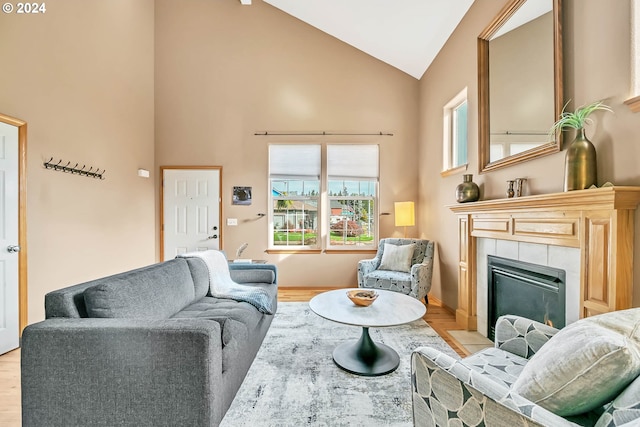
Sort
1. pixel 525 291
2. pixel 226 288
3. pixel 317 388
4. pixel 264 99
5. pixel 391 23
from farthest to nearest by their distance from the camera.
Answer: pixel 264 99
pixel 391 23
pixel 226 288
pixel 525 291
pixel 317 388

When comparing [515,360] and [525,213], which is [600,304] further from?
[525,213]

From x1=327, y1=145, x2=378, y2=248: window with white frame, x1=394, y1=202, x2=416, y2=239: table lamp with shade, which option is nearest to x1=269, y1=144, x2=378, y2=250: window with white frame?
x1=327, y1=145, x2=378, y2=248: window with white frame

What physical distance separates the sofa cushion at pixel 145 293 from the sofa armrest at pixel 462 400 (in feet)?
5.02

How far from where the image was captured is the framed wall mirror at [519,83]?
198 cm

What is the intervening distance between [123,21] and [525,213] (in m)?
5.33

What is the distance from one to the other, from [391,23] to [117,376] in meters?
4.28

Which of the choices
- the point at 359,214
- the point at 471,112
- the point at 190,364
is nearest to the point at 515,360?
the point at 190,364

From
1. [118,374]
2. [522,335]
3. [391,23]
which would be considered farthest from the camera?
[391,23]

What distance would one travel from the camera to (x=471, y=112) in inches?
120

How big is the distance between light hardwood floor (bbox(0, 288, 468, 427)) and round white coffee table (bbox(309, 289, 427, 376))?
74cm

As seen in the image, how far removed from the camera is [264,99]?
466 cm

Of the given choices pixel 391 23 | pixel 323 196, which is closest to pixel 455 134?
pixel 391 23

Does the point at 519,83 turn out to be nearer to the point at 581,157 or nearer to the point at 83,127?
the point at 581,157

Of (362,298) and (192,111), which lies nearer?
(362,298)
